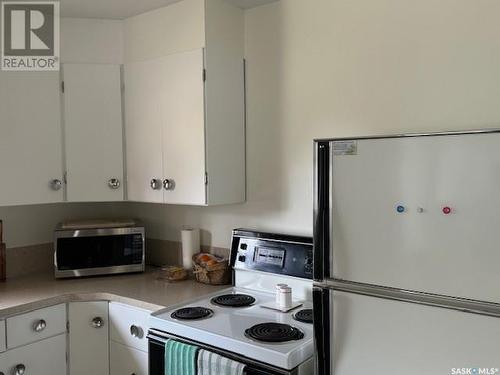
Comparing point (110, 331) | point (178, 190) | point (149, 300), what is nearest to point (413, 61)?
point (178, 190)

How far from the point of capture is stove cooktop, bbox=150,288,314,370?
5.01ft

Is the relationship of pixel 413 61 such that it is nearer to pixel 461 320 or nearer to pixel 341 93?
pixel 341 93

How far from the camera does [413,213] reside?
1.25 m

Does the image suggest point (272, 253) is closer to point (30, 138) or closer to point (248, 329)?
point (248, 329)

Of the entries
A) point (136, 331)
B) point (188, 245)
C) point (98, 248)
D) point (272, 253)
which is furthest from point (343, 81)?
point (98, 248)

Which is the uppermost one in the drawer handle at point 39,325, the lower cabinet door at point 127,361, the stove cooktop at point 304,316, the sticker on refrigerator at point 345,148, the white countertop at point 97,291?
the sticker on refrigerator at point 345,148

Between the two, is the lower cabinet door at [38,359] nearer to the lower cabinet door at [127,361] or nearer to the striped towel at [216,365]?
the lower cabinet door at [127,361]

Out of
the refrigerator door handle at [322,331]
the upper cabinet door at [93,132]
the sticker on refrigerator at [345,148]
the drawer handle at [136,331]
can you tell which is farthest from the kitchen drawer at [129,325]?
the sticker on refrigerator at [345,148]

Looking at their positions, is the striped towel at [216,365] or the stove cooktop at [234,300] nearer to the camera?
the striped towel at [216,365]

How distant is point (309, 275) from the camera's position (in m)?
2.00

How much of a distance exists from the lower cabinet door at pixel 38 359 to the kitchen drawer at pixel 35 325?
0.03 metres

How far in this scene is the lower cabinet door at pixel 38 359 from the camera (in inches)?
76.9

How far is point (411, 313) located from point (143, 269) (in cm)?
172

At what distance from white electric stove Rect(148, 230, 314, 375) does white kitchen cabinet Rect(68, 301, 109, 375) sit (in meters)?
0.46
